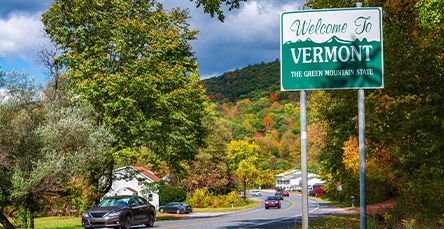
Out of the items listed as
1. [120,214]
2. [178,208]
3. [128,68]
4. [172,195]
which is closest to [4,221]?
[120,214]

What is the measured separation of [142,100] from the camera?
109 feet

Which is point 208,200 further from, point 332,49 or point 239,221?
point 332,49

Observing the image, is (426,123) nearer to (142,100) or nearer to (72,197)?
(72,197)

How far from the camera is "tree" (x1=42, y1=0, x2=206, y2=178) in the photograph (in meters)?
32.0

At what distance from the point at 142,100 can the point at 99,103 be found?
2480mm

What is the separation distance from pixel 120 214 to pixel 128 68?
11.8m

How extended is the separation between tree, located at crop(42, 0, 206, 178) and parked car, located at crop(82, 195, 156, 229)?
7.11m

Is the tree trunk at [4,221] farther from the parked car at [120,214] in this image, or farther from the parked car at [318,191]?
the parked car at [318,191]

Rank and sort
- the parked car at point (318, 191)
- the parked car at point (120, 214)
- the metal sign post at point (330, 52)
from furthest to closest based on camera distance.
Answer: the parked car at point (318, 191) → the parked car at point (120, 214) → the metal sign post at point (330, 52)

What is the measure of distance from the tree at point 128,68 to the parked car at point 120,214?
711cm

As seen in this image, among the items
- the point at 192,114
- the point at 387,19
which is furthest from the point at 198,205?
the point at 387,19

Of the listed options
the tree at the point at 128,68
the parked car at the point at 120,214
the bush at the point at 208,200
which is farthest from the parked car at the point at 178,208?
the parked car at the point at 120,214

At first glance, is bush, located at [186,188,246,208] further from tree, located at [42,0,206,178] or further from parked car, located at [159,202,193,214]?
tree, located at [42,0,206,178]

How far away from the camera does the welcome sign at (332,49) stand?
9.42 m
